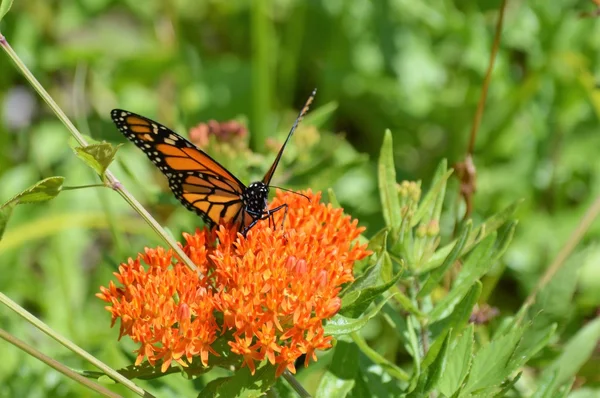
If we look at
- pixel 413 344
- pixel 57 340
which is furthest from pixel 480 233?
pixel 57 340

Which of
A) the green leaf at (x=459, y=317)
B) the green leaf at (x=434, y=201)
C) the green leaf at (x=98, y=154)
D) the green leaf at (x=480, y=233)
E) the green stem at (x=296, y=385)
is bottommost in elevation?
the green stem at (x=296, y=385)

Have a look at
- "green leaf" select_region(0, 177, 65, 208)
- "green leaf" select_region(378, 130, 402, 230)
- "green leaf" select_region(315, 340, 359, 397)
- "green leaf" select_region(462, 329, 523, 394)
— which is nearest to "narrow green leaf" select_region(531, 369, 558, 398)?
"green leaf" select_region(462, 329, 523, 394)

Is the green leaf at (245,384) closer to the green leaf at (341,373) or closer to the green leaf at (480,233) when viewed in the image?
the green leaf at (341,373)

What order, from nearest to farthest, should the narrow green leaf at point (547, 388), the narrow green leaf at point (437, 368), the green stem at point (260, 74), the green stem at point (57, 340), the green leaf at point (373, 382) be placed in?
the green stem at point (57, 340) → the narrow green leaf at point (437, 368) → the narrow green leaf at point (547, 388) → the green leaf at point (373, 382) → the green stem at point (260, 74)

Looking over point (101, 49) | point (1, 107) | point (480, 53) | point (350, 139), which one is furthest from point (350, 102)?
point (1, 107)

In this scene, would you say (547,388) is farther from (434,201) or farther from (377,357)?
(434,201)

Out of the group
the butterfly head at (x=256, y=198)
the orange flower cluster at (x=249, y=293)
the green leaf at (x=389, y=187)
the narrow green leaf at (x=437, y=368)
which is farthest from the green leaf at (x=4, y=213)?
the narrow green leaf at (x=437, y=368)
